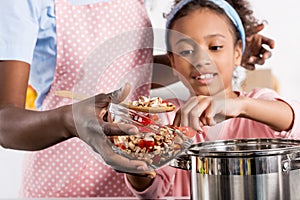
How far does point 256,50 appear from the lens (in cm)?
136

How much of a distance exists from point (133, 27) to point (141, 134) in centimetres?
53

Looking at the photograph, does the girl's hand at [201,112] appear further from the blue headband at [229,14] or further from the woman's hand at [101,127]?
the blue headband at [229,14]

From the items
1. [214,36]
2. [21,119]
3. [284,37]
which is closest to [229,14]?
[214,36]

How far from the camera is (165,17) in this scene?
134 cm

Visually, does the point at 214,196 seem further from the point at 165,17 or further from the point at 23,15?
the point at 165,17

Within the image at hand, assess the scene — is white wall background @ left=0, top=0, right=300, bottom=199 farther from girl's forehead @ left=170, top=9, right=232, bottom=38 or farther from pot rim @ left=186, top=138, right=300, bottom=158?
pot rim @ left=186, top=138, right=300, bottom=158

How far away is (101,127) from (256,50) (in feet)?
2.40

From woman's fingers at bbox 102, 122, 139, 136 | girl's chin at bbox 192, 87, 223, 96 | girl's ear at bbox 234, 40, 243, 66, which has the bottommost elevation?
woman's fingers at bbox 102, 122, 139, 136

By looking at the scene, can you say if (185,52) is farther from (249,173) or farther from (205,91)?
(249,173)

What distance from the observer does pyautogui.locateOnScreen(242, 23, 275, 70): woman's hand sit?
1.34m

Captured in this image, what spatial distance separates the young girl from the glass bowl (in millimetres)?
33

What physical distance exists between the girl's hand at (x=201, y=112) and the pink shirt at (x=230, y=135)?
28 cm

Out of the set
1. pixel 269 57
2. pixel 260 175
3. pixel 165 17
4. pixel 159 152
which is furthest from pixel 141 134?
pixel 269 57

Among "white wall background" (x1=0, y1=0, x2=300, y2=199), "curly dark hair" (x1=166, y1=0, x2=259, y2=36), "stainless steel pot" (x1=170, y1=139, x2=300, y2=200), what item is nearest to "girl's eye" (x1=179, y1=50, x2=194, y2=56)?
"stainless steel pot" (x1=170, y1=139, x2=300, y2=200)
